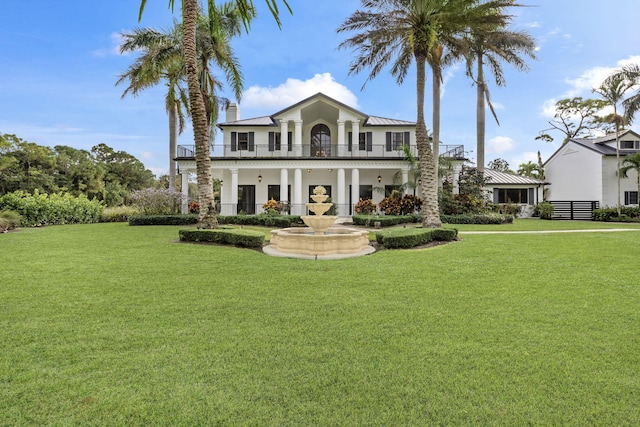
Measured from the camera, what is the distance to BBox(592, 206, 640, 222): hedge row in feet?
73.1

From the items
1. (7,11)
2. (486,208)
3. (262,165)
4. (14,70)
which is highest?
(7,11)

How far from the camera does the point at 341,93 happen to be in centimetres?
2752

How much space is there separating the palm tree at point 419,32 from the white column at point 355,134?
7.70 meters

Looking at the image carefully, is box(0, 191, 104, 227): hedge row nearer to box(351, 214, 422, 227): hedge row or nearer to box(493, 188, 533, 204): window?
box(351, 214, 422, 227): hedge row

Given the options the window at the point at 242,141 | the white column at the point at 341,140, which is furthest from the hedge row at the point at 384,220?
the window at the point at 242,141

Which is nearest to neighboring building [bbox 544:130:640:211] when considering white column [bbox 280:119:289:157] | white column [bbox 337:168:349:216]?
white column [bbox 337:168:349:216]

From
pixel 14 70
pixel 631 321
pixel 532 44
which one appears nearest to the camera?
pixel 631 321

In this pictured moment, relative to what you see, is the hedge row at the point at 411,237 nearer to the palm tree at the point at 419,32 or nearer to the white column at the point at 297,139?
the palm tree at the point at 419,32

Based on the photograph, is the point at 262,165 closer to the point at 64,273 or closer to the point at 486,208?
the point at 486,208

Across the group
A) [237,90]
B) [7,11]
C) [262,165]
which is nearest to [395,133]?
[262,165]

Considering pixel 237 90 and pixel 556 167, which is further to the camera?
pixel 556 167

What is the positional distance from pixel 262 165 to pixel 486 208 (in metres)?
15.4

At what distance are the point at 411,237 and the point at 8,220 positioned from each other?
17.1 metres

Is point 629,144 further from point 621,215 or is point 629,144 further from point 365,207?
point 365,207
